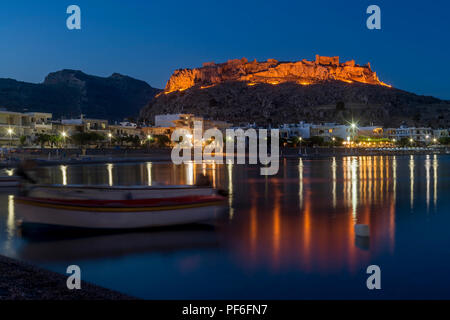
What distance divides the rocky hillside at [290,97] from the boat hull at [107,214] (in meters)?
99.5

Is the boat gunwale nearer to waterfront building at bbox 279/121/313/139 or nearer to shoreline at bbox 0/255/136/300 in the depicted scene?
shoreline at bbox 0/255/136/300

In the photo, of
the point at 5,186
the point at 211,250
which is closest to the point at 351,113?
the point at 5,186

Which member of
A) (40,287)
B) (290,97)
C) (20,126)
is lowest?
(40,287)

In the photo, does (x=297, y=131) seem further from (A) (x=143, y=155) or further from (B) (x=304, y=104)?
(A) (x=143, y=155)

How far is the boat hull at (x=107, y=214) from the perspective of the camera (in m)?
12.6

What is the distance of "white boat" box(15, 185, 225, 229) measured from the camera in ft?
41.4

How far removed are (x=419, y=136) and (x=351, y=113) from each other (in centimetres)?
2024

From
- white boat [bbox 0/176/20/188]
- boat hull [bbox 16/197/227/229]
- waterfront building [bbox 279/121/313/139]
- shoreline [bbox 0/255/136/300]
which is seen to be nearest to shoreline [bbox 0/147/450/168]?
waterfront building [bbox 279/121/313/139]

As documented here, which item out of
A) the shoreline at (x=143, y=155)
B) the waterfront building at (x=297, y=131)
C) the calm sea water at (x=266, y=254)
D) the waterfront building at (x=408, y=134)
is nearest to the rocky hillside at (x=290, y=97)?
the waterfront building at (x=408, y=134)

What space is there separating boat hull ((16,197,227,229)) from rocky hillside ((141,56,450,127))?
99.5 meters

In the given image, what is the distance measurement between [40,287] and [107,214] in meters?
5.14

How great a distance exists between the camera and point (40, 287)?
7.45 metres

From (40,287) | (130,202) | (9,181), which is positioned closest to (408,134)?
(9,181)
